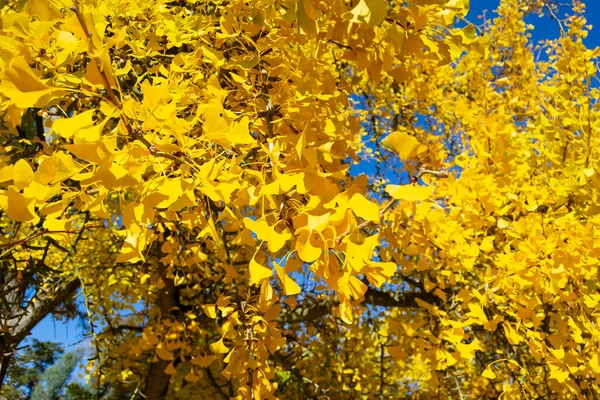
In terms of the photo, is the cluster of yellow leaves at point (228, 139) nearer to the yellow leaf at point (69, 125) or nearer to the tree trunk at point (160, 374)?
the yellow leaf at point (69, 125)

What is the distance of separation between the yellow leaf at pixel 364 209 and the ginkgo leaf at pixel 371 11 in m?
0.30

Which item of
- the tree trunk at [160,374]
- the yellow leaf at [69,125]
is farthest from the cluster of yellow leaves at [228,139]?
the tree trunk at [160,374]

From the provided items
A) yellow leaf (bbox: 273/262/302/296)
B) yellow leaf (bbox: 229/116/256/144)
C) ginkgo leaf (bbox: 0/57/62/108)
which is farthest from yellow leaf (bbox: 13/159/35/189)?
yellow leaf (bbox: 273/262/302/296)

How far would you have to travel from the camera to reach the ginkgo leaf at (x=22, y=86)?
73 centimetres

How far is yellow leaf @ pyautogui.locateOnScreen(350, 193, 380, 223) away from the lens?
0.83 m

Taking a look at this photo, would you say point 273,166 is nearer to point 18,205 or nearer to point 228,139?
point 228,139

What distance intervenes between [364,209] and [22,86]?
1.97 ft

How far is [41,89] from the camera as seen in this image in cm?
78

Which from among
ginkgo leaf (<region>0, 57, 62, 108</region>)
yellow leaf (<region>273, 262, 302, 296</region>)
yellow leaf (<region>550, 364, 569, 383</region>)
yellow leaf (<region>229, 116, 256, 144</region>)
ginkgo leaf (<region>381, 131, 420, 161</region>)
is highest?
yellow leaf (<region>550, 364, 569, 383</region>)

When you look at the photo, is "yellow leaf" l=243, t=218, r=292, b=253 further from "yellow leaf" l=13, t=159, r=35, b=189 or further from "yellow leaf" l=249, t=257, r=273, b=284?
"yellow leaf" l=13, t=159, r=35, b=189

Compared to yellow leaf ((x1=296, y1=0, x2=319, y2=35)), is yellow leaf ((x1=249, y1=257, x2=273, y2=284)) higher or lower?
yellow leaf ((x1=296, y1=0, x2=319, y2=35))

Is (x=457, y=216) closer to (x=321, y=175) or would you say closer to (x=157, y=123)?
(x=321, y=175)

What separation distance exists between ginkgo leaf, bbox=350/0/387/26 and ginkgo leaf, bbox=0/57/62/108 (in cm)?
52

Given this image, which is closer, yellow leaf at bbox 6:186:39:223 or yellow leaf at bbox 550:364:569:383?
yellow leaf at bbox 6:186:39:223
